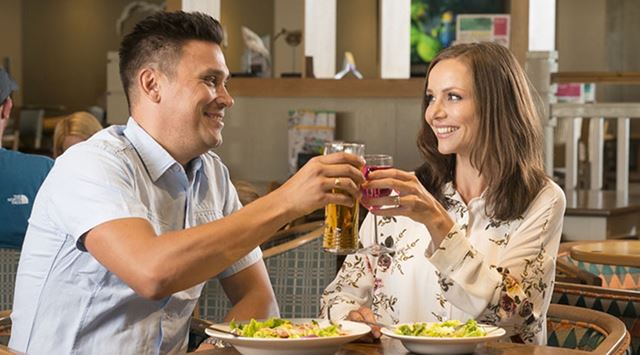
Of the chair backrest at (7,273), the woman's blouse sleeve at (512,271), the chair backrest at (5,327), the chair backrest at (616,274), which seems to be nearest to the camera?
the woman's blouse sleeve at (512,271)

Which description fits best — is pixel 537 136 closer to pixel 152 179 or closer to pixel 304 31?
pixel 152 179

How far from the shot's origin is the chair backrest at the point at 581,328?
2.23m

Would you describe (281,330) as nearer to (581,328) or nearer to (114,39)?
(581,328)

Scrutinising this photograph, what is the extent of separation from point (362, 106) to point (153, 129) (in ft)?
17.9

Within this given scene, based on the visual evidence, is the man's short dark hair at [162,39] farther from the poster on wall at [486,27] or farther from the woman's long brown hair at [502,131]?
the poster on wall at [486,27]

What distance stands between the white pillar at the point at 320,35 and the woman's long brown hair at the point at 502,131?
21.9 feet

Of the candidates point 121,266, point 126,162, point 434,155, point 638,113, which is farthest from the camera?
point 638,113

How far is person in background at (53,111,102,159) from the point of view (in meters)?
5.35

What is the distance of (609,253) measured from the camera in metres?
3.80

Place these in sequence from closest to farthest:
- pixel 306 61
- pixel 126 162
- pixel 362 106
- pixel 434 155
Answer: pixel 126 162
pixel 434 155
pixel 362 106
pixel 306 61

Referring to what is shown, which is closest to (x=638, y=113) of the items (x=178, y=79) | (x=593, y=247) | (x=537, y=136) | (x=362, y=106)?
(x=362, y=106)

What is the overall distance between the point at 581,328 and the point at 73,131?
342cm

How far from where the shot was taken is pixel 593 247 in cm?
397

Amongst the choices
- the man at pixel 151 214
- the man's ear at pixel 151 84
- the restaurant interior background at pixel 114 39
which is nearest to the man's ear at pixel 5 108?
the man at pixel 151 214
